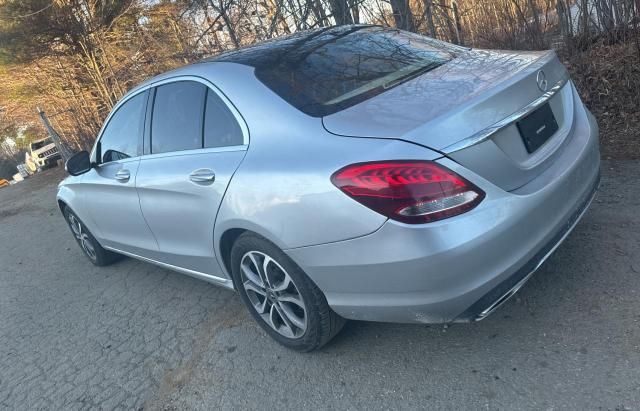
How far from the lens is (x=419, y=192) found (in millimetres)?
2158

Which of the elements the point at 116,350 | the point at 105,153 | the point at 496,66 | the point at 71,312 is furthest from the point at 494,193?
the point at 71,312

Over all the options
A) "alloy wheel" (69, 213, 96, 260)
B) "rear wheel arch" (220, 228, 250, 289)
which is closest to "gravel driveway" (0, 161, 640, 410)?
"rear wheel arch" (220, 228, 250, 289)

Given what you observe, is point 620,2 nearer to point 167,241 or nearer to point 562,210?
point 562,210

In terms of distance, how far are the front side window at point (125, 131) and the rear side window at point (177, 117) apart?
247mm

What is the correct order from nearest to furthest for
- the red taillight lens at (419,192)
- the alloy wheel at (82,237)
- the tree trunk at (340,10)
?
the red taillight lens at (419,192) < the alloy wheel at (82,237) < the tree trunk at (340,10)

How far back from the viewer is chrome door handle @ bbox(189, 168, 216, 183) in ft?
9.78

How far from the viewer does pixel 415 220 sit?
216cm

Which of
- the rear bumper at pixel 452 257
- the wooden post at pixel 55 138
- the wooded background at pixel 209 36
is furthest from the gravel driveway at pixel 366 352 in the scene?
the wooden post at pixel 55 138

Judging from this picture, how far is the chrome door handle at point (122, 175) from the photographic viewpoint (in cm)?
394

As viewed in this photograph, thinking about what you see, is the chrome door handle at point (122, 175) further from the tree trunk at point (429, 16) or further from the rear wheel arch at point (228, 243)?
the tree trunk at point (429, 16)

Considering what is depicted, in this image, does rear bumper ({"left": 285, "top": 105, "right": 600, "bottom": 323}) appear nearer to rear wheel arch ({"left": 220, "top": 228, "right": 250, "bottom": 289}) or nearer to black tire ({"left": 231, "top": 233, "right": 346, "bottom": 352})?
black tire ({"left": 231, "top": 233, "right": 346, "bottom": 352})

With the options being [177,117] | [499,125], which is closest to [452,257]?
[499,125]

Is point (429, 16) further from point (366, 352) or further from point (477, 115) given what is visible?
point (366, 352)

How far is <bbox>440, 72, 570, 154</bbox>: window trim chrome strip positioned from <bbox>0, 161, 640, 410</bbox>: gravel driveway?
3.54 feet
